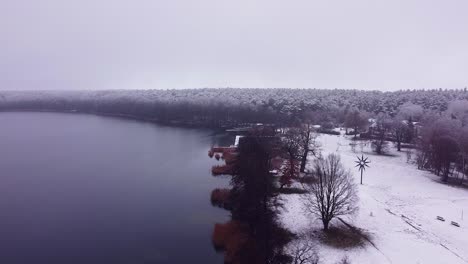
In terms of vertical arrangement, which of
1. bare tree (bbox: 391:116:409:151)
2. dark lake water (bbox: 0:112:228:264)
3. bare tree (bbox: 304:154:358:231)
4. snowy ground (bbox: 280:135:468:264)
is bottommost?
dark lake water (bbox: 0:112:228:264)

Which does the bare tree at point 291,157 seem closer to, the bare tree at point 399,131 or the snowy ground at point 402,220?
the snowy ground at point 402,220

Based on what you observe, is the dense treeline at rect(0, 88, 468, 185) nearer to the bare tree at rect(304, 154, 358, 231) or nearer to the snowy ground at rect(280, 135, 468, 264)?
the snowy ground at rect(280, 135, 468, 264)

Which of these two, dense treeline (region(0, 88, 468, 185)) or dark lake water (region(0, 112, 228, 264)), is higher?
dense treeline (region(0, 88, 468, 185))

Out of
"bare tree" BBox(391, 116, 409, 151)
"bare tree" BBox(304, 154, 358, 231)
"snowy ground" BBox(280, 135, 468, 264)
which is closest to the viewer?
"snowy ground" BBox(280, 135, 468, 264)

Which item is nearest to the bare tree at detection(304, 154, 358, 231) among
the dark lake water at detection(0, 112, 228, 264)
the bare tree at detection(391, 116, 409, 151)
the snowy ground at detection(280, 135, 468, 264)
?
the snowy ground at detection(280, 135, 468, 264)

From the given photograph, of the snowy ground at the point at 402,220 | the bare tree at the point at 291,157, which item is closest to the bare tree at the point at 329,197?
Result: the snowy ground at the point at 402,220

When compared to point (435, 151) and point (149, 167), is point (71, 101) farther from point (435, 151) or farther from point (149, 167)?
point (435, 151)

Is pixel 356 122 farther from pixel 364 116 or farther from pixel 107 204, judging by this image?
pixel 107 204
